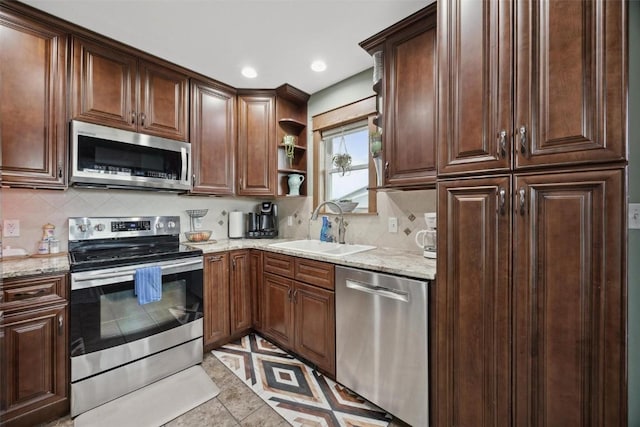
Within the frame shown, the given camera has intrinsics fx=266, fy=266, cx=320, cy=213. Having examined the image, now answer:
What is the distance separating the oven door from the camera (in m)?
1.63

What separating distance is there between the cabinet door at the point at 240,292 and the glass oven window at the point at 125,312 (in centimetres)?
32

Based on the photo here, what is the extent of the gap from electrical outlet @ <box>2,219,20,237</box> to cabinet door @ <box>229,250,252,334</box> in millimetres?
1452

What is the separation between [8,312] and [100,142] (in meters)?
1.17

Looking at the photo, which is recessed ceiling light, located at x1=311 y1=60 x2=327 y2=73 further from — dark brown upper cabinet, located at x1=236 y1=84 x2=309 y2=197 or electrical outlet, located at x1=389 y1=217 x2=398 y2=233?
electrical outlet, located at x1=389 y1=217 x2=398 y2=233

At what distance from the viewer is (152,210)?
8.19 feet

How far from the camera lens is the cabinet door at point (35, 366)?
1431 mm

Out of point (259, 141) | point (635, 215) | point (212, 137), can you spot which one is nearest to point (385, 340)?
point (635, 215)

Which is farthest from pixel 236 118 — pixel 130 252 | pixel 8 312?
pixel 8 312

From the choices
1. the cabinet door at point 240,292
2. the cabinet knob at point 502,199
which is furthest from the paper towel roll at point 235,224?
the cabinet knob at point 502,199

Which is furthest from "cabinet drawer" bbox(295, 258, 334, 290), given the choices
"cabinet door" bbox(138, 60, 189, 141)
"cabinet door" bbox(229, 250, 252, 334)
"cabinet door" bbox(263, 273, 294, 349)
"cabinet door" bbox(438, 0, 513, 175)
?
"cabinet door" bbox(138, 60, 189, 141)

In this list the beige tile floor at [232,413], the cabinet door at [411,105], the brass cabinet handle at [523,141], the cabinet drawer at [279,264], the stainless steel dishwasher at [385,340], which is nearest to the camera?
the brass cabinet handle at [523,141]

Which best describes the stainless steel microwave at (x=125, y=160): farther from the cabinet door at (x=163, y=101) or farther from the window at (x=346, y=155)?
the window at (x=346, y=155)

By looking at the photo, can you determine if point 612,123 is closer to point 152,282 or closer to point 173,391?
point 152,282

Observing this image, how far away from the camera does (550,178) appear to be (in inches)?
40.8
